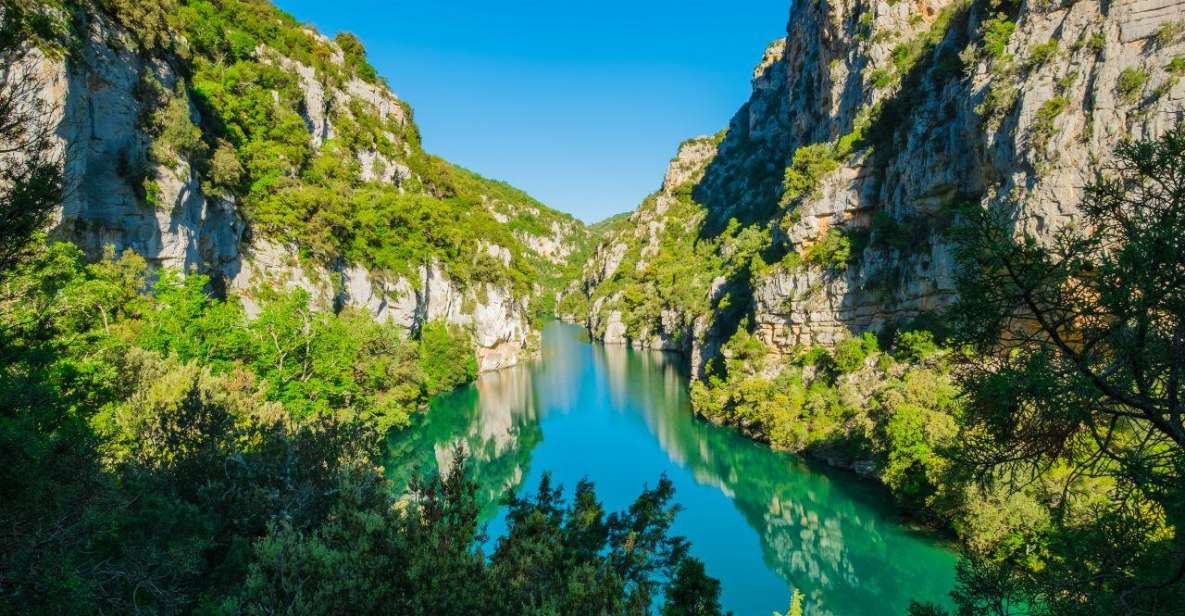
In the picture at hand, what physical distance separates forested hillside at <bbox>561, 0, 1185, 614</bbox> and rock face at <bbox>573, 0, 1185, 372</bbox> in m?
0.11

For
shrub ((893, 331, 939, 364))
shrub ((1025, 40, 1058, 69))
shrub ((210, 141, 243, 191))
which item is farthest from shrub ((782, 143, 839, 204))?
shrub ((210, 141, 243, 191))

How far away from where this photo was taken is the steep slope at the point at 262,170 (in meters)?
16.7

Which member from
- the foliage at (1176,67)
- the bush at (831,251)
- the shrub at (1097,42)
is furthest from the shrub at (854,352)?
the foliage at (1176,67)

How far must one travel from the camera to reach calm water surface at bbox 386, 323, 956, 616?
53.3 ft

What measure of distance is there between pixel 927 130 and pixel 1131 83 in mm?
9712

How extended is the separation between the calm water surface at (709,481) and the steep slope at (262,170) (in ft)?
31.4

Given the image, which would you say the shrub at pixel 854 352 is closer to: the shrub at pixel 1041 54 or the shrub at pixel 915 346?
the shrub at pixel 915 346

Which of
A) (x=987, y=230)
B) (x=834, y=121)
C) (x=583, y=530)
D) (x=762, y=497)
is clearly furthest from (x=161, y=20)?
(x=834, y=121)

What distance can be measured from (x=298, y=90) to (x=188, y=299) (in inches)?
829

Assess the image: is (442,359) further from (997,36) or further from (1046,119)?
(997,36)

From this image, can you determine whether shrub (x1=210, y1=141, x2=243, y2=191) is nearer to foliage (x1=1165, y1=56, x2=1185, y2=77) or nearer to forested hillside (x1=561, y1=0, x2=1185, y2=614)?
forested hillside (x1=561, y1=0, x2=1185, y2=614)

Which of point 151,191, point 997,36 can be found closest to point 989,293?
point 151,191

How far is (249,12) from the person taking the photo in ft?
117

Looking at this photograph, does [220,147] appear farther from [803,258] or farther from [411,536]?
[803,258]
